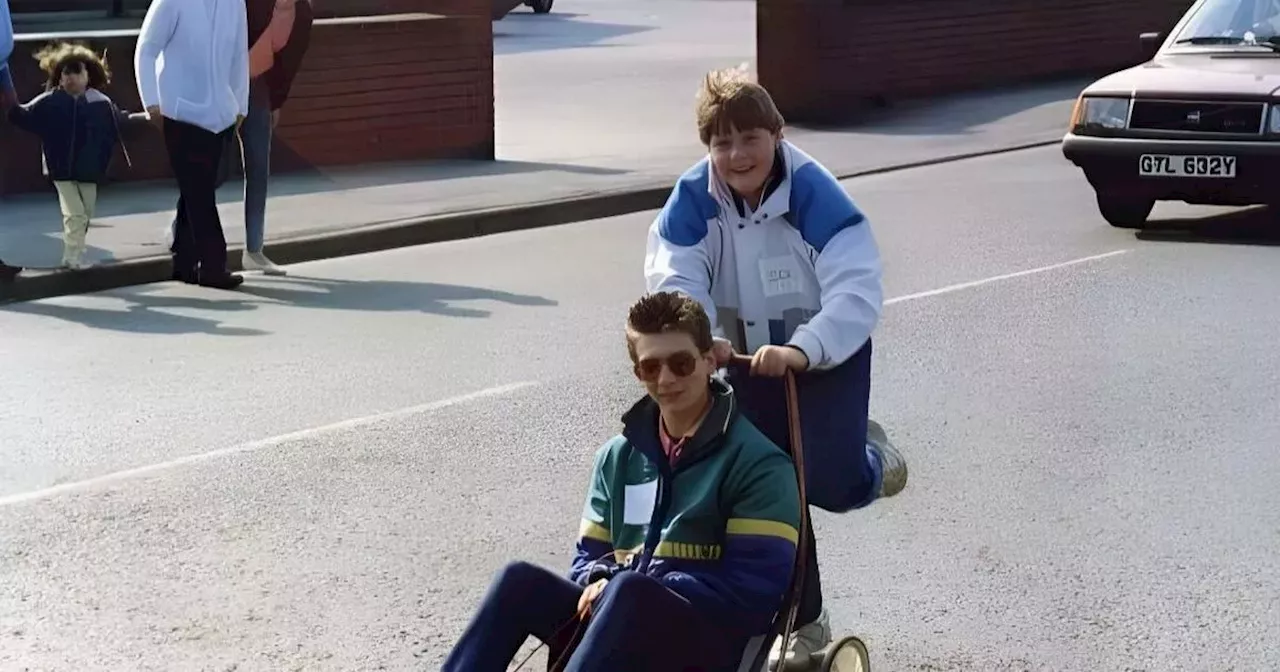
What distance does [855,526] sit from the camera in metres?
6.61

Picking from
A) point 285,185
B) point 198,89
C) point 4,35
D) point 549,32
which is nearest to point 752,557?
point 198,89

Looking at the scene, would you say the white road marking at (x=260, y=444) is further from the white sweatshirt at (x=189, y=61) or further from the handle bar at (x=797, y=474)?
the handle bar at (x=797, y=474)

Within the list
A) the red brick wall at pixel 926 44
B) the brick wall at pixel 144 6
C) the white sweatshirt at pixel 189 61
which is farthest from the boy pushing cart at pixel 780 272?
the brick wall at pixel 144 6

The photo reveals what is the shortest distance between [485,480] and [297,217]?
7.08 metres

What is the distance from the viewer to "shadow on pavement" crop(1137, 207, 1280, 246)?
12594mm

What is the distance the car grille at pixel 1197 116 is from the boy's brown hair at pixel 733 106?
27.7ft

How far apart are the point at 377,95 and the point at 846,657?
12686mm

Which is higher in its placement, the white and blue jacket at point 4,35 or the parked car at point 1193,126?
the white and blue jacket at point 4,35

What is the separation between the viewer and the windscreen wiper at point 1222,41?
42.9 ft

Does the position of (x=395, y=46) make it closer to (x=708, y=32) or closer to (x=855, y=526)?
(x=855, y=526)

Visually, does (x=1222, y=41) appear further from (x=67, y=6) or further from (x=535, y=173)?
(x=67, y=6)

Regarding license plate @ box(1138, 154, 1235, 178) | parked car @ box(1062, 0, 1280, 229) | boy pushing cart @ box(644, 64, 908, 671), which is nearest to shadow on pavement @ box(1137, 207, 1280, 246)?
parked car @ box(1062, 0, 1280, 229)

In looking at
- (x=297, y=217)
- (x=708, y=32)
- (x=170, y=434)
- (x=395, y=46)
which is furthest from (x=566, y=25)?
(x=170, y=434)

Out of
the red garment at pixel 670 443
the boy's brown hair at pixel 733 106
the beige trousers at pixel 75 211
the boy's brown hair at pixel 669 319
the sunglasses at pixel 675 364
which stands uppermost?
the boy's brown hair at pixel 733 106
